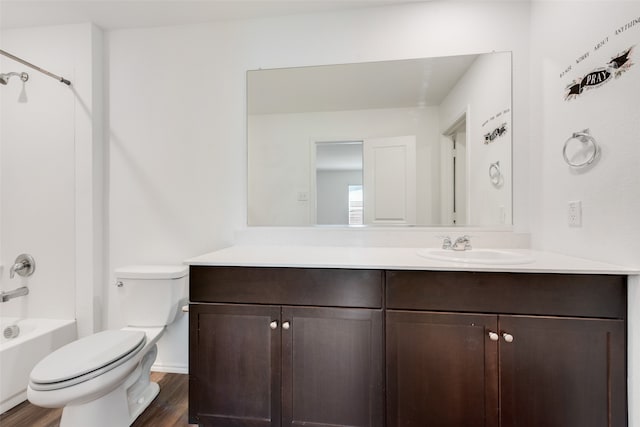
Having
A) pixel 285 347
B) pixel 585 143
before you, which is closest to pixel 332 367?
pixel 285 347

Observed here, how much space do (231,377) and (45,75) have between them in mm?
2319

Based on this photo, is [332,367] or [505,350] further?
[332,367]

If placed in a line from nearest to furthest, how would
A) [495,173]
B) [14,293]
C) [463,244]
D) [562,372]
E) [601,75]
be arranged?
1. [562,372]
2. [601,75]
3. [463,244]
4. [495,173]
5. [14,293]

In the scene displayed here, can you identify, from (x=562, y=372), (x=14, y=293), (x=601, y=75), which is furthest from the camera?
(x=14, y=293)

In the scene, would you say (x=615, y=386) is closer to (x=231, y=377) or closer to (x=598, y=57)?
(x=598, y=57)

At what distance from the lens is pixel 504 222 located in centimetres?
165

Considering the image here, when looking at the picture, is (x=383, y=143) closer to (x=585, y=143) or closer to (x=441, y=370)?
(x=585, y=143)

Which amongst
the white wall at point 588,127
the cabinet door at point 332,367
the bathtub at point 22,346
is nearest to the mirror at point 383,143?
the white wall at point 588,127

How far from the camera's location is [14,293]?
185 cm

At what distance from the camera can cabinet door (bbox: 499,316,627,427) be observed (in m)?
1.05

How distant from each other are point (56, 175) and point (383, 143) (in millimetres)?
2202

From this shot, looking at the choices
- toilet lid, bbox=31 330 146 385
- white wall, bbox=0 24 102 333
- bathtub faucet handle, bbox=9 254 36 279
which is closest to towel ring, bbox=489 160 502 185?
toilet lid, bbox=31 330 146 385

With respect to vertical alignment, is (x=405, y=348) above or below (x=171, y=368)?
above

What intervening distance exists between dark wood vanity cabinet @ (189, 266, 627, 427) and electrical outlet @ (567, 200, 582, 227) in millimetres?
329
